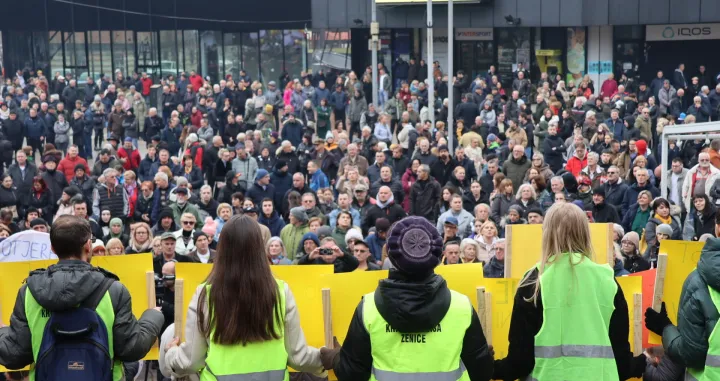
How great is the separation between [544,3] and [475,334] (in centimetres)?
2778

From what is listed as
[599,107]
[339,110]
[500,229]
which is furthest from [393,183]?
[339,110]

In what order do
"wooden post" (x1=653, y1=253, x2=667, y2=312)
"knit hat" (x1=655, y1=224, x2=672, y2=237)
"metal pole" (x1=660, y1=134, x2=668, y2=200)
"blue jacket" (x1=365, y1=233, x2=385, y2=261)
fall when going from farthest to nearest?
1. "metal pole" (x1=660, y1=134, x2=668, y2=200)
2. "blue jacket" (x1=365, y1=233, x2=385, y2=261)
3. "knit hat" (x1=655, y1=224, x2=672, y2=237)
4. "wooden post" (x1=653, y1=253, x2=667, y2=312)

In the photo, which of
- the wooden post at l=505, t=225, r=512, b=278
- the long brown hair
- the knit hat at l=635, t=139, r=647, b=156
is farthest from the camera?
the knit hat at l=635, t=139, r=647, b=156

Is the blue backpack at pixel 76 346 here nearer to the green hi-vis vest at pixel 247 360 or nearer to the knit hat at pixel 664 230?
the green hi-vis vest at pixel 247 360

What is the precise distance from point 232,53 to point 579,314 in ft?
122

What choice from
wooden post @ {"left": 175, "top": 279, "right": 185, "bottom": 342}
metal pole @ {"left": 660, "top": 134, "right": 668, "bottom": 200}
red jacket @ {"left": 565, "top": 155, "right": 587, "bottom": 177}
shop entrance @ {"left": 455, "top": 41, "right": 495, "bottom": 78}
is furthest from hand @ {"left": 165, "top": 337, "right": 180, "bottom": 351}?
shop entrance @ {"left": 455, "top": 41, "right": 495, "bottom": 78}

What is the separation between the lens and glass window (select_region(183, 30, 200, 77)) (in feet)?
134

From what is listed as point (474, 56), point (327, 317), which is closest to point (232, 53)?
point (474, 56)

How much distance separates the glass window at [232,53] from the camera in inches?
1626

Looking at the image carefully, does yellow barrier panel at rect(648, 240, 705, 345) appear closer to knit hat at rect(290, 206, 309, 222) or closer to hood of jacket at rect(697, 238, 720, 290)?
hood of jacket at rect(697, 238, 720, 290)

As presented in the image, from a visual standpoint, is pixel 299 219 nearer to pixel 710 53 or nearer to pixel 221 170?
pixel 221 170

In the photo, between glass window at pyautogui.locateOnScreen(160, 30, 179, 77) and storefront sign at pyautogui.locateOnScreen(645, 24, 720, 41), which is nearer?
storefront sign at pyautogui.locateOnScreen(645, 24, 720, 41)

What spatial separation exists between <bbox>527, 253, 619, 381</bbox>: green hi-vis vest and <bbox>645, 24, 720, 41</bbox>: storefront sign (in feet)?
89.9

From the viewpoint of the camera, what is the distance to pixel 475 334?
4723mm
